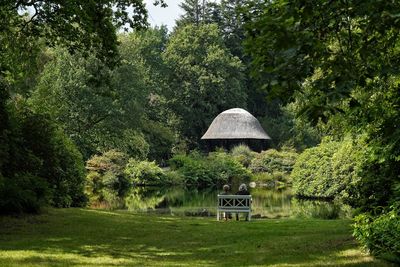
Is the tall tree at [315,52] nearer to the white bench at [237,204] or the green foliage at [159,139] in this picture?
the white bench at [237,204]

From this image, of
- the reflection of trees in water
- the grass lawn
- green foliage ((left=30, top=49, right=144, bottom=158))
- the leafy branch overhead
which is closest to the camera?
the grass lawn

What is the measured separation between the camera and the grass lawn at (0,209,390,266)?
317 inches

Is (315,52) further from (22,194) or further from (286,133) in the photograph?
(286,133)

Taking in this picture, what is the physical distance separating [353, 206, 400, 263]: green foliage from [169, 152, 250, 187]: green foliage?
32.3m

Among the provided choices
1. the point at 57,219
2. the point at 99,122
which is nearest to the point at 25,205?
the point at 57,219

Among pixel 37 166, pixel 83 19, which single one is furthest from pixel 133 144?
pixel 83 19

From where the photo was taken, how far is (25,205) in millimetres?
13539

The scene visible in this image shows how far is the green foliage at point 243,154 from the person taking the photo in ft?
145

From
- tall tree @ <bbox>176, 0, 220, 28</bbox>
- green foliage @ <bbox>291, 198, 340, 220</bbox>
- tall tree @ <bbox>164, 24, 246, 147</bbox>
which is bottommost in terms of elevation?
green foliage @ <bbox>291, 198, 340, 220</bbox>

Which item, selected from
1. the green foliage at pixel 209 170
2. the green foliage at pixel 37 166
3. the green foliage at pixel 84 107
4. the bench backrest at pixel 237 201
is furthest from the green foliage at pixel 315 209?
the green foliage at pixel 84 107

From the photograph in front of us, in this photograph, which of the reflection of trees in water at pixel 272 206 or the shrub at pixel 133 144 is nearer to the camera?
the reflection of trees in water at pixel 272 206

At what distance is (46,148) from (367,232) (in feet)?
40.6

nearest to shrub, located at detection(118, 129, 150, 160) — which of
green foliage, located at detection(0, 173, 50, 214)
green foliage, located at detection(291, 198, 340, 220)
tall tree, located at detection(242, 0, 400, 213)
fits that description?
green foliage, located at detection(291, 198, 340, 220)

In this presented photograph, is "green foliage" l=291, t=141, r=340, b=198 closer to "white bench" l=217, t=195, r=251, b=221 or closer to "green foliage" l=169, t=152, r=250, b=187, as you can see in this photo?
"green foliage" l=169, t=152, r=250, b=187
